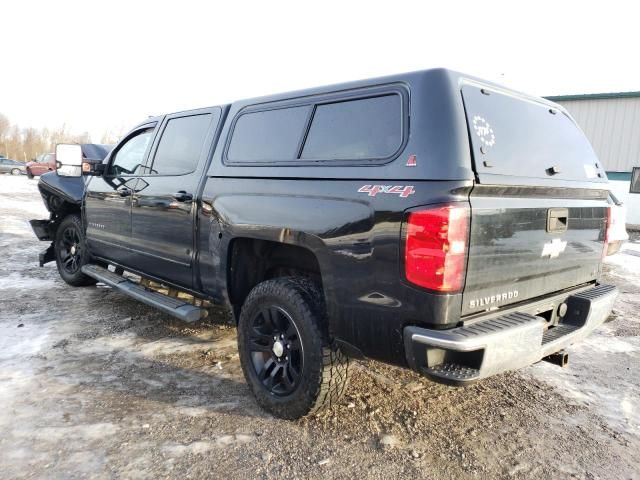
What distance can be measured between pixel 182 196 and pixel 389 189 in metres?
1.96

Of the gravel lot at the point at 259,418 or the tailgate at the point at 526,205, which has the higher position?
the tailgate at the point at 526,205

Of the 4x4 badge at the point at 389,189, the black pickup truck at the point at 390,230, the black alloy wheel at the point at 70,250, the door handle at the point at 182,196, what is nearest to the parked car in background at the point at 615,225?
the black pickup truck at the point at 390,230

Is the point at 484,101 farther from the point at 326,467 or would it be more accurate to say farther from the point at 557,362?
the point at 326,467

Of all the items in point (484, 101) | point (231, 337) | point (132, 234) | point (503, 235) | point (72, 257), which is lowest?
point (231, 337)

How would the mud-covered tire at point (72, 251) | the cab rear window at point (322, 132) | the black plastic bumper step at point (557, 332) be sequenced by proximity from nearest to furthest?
the cab rear window at point (322, 132) → the black plastic bumper step at point (557, 332) → the mud-covered tire at point (72, 251)

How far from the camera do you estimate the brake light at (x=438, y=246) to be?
7.14ft

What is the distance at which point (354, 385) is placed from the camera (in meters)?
3.44

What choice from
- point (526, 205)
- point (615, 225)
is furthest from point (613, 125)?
point (526, 205)

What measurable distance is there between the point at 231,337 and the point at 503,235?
9.30 ft

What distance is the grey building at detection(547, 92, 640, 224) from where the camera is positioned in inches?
619

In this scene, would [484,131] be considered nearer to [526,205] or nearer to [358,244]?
[526,205]

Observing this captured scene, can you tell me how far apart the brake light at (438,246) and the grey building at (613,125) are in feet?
52.1

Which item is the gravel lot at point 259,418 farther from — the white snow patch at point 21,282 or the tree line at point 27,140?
the tree line at point 27,140

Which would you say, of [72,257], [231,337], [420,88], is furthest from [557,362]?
[72,257]
